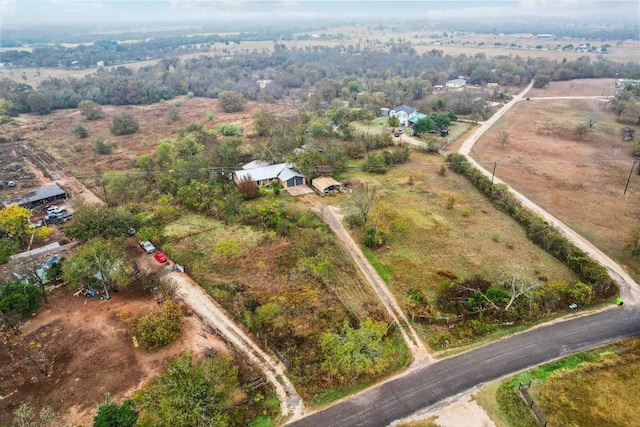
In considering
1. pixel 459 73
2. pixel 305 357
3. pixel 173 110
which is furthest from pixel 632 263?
pixel 459 73

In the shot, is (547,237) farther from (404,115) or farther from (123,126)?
(123,126)

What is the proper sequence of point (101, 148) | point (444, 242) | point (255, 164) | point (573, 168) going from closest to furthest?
point (444, 242), point (573, 168), point (255, 164), point (101, 148)

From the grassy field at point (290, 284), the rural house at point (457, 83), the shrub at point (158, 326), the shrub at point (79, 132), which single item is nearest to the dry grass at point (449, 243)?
the grassy field at point (290, 284)

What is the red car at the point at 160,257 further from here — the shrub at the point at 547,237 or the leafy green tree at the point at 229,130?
the leafy green tree at the point at 229,130

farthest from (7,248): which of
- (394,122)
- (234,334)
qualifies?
(394,122)

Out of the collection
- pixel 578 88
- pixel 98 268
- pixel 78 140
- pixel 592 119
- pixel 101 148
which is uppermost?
pixel 578 88

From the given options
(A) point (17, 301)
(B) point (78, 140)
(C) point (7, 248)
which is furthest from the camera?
(B) point (78, 140)

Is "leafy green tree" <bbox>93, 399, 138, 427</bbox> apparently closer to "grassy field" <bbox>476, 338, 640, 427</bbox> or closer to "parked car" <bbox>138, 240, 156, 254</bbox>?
"grassy field" <bbox>476, 338, 640, 427</bbox>
